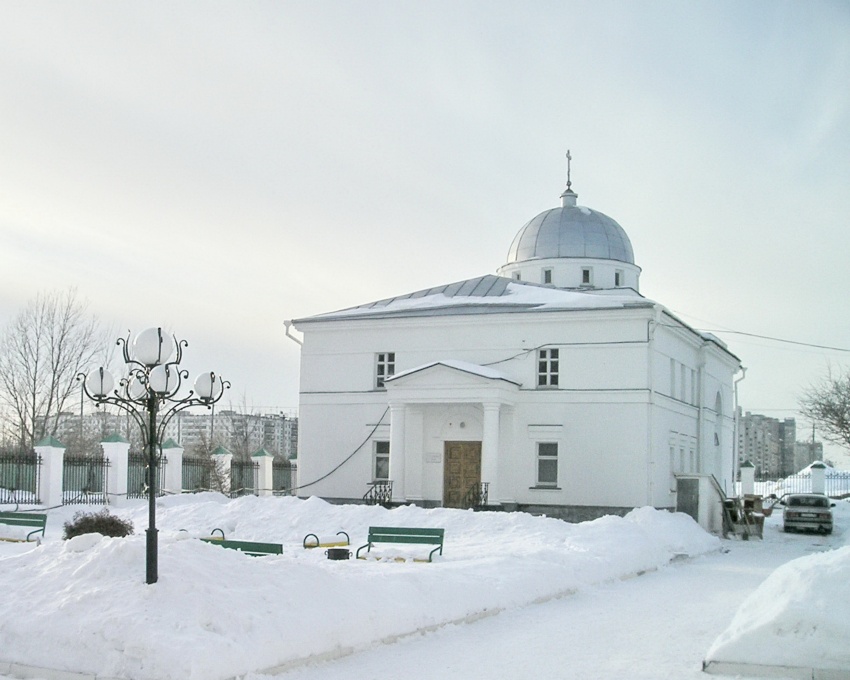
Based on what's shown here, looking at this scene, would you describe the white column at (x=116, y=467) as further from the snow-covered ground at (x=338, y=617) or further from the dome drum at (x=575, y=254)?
the snow-covered ground at (x=338, y=617)

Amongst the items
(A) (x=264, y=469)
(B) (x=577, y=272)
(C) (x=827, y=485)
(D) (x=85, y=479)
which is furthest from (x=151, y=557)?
(C) (x=827, y=485)

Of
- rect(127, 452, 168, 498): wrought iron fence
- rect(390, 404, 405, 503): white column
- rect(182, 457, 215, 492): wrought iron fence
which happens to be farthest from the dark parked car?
rect(127, 452, 168, 498): wrought iron fence

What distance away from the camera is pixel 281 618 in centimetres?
1019

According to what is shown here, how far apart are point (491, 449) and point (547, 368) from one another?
10.7 feet

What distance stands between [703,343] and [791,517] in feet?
20.6

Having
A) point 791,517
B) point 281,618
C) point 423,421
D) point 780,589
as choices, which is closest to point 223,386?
point 281,618

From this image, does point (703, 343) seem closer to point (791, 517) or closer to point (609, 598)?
point (791, 517)

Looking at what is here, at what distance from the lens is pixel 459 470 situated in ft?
99.3

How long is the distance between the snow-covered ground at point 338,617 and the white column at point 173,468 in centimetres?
1912

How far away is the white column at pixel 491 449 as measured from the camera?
2822cm

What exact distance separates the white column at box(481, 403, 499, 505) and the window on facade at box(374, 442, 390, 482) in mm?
4225

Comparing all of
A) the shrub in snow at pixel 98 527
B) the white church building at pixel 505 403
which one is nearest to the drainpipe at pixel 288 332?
the white church building at pixel 505 403

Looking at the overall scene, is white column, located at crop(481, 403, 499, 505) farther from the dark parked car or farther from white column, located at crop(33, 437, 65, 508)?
white column, located at crop(33, 437, 65, 508)

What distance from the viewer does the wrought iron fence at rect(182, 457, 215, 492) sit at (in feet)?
119
